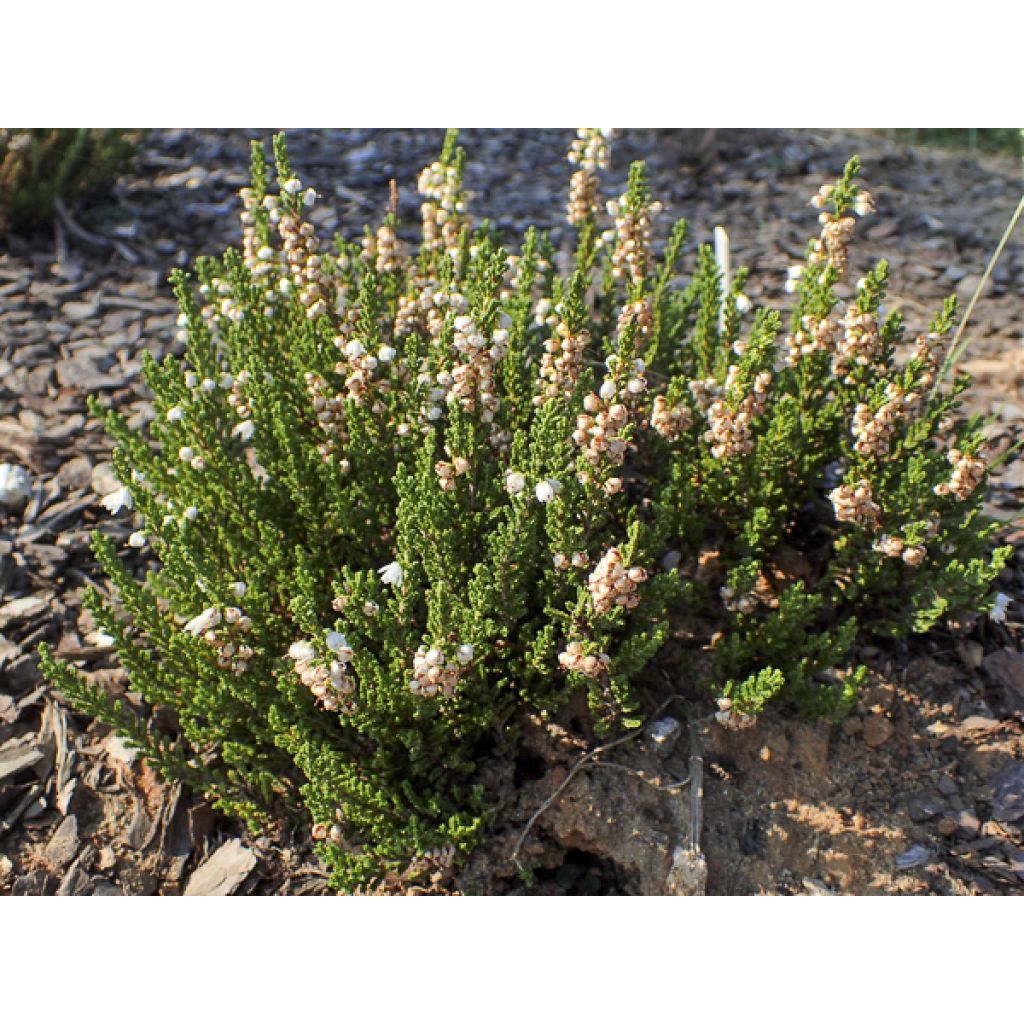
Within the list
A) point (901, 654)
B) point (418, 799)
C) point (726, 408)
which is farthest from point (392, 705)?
point (901, 654)

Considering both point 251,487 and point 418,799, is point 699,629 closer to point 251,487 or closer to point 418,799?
point 418,799

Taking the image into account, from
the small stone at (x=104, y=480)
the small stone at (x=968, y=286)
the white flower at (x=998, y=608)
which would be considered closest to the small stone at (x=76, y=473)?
the small stone at (x=104, y=480)

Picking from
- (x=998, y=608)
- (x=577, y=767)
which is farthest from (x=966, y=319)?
(x=577, y=767)

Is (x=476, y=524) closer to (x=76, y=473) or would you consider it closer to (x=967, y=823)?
(x=967, y=823)

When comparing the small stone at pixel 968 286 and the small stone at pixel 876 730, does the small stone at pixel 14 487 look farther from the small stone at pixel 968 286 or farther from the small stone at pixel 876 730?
the small stone at pixel 968 286

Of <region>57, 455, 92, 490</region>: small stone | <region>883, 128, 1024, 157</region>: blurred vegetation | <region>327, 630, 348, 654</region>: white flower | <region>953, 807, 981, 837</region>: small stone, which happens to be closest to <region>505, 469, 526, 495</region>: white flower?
<region>327, 630, 348, 654</region>: white flower
